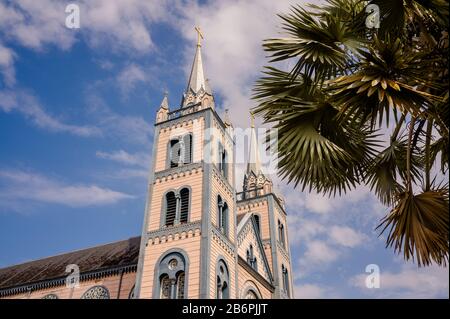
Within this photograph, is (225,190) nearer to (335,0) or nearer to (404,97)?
(335,0)

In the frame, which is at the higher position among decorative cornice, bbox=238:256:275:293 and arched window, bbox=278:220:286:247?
arched window, bbox=278:220:286:247

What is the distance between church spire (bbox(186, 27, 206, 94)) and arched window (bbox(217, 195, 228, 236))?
785cm

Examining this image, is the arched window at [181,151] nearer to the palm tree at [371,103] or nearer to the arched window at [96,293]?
the arched window at [96,293]

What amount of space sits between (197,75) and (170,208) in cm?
1068

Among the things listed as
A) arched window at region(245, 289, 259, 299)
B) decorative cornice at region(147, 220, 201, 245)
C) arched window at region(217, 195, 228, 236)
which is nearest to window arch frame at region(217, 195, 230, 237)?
arched window at region(217, 195, 228, 236)

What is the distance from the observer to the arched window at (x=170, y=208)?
22156mm

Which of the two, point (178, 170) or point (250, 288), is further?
point (250, 288)

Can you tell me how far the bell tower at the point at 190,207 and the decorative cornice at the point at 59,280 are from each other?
275cm

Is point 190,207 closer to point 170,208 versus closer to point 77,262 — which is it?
point 170,208

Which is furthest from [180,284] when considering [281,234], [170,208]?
[281,234]

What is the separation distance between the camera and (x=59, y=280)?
83.6 ft

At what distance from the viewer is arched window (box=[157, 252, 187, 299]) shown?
63.8ft

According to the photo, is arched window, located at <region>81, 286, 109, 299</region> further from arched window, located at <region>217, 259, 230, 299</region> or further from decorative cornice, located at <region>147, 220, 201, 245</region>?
arched window, located at <region>217, 259, 230, 299</region>

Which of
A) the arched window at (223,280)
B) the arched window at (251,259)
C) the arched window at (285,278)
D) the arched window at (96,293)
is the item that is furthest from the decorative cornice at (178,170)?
the arched window at (285,278)
